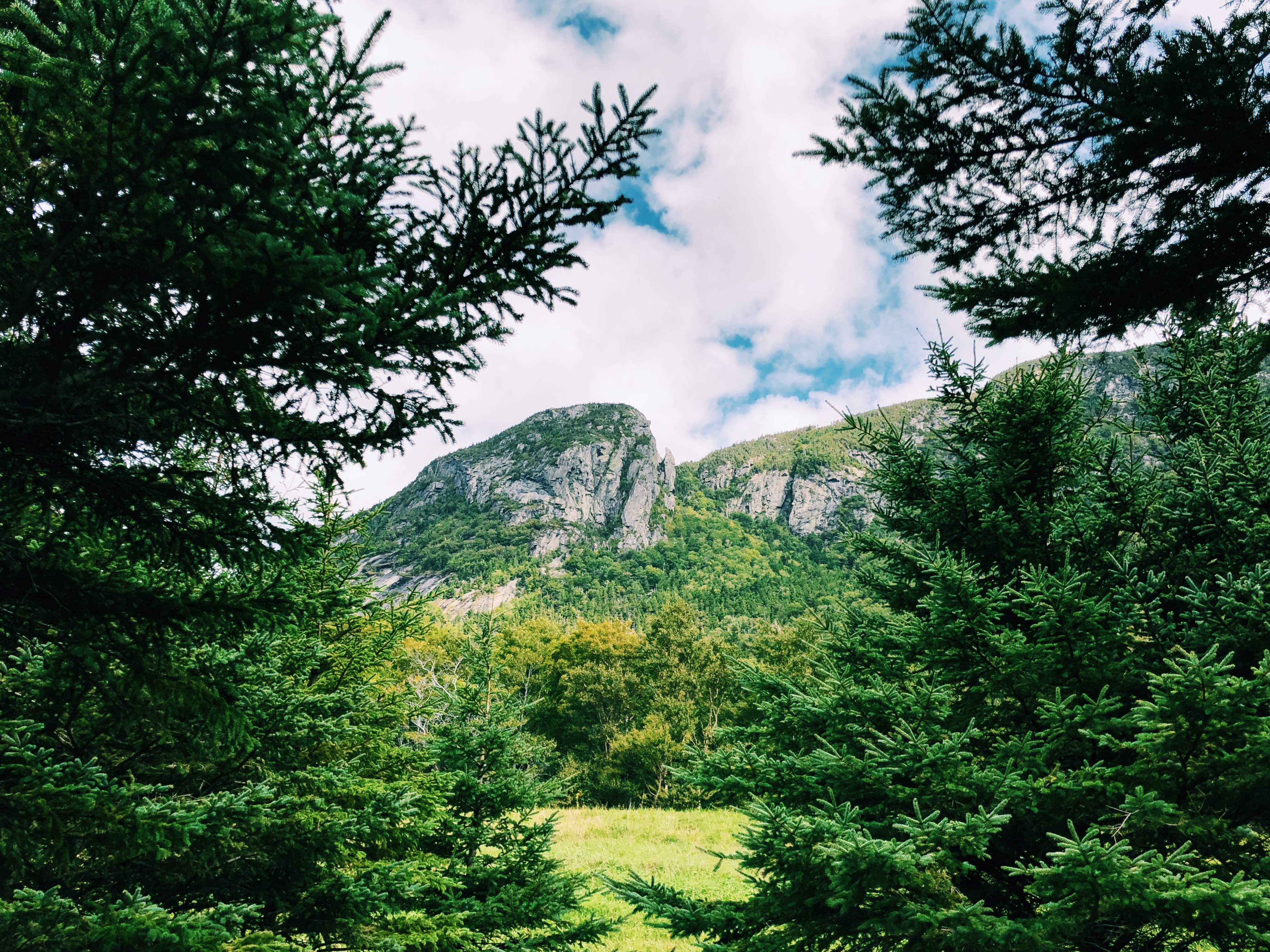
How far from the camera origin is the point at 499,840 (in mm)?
6977

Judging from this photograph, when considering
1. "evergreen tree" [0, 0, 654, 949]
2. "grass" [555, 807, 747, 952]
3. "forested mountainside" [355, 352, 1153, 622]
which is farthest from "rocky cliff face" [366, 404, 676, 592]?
"evergreen tree" [0, 0, 654, 949]

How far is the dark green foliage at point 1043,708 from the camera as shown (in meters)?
3.23

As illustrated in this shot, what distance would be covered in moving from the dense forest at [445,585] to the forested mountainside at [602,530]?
291 ft

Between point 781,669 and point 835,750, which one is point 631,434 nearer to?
point 781,669

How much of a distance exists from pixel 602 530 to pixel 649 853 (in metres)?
154

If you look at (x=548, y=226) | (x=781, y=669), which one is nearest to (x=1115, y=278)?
(x=548, y=226)

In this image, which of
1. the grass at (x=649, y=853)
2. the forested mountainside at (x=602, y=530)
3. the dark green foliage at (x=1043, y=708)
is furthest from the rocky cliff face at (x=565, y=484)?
the dark green foliage at (x=1043, y=708)

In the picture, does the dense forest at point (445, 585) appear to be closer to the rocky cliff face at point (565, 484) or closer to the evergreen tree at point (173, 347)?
the evergreen tree at point (173, 347)

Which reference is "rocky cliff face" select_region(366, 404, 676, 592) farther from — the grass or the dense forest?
the dense forest

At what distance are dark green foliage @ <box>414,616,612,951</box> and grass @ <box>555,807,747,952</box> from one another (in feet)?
2.28

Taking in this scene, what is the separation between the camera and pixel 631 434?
628 feet

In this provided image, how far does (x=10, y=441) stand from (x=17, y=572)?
76 centimetres

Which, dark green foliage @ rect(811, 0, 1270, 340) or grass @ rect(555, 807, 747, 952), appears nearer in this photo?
dark green foliage @ rect(811, 0, 1270, 340)

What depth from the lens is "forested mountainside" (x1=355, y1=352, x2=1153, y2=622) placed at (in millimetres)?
123812
